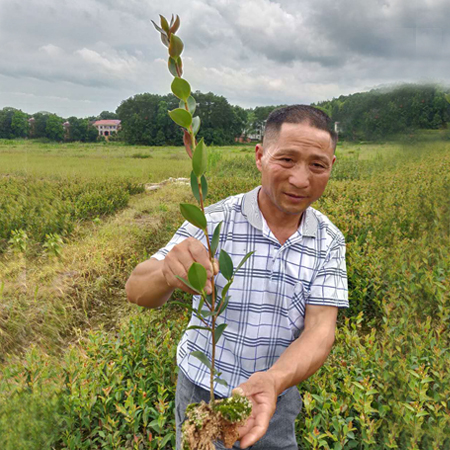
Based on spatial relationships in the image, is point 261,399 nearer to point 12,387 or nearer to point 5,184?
point 12,387

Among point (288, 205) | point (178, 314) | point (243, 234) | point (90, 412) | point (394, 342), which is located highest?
point (288, 205)

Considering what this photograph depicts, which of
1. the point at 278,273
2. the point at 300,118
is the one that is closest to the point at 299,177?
the point at 300,118

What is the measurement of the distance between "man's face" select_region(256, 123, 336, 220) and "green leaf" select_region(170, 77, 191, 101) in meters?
0.53

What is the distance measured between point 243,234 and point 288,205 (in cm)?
18

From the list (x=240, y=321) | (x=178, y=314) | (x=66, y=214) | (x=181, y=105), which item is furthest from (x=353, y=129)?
(x=181, y=105)

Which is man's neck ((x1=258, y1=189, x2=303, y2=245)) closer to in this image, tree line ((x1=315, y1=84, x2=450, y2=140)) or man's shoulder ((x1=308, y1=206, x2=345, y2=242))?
man's shoulder ((x1=308, y1=206, x2=345, y2=242))

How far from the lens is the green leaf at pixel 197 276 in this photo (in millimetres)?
600

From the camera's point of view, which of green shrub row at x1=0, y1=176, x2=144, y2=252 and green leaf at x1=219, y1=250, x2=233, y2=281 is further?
green shrub row at x1=0, y1=176, x2=144, y2=252

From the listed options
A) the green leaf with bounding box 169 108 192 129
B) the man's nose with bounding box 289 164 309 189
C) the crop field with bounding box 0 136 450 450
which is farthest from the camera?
the crop field with bounding box 0 136 450 450

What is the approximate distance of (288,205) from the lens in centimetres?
108

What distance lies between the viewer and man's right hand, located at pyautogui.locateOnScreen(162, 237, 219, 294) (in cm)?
76

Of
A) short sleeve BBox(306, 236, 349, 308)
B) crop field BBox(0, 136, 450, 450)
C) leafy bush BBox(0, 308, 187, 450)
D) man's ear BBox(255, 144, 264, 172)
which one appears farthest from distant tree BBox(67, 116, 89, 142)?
short sleeve BBox(306, 236, 349, 308)

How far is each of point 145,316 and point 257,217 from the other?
1.85 metres

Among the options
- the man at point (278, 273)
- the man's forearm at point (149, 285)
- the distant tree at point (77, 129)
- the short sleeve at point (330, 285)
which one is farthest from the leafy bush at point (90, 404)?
the distant tree at point (77, 129)
